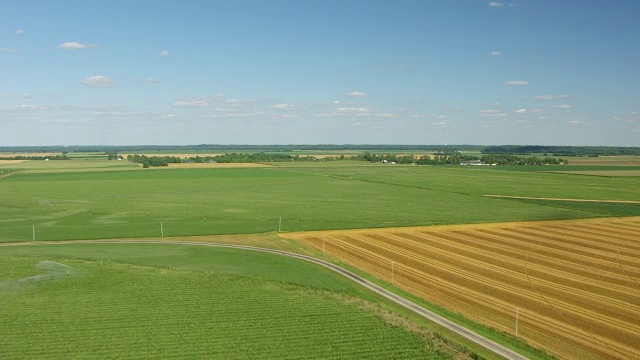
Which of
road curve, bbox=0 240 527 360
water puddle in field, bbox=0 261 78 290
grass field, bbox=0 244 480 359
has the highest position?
water puddle in field, bbox=0 261 78 290

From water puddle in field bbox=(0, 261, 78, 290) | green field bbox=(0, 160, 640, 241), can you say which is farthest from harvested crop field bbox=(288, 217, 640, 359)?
water puddle in field bbox=(0, 261, 78, 290)

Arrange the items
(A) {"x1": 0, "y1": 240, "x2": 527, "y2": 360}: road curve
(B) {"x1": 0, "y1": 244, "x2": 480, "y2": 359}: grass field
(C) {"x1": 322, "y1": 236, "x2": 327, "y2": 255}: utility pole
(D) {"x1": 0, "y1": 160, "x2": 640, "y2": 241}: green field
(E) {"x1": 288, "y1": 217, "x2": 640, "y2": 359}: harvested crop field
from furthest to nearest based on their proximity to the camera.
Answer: (D) {"x1": 0, "y1": 160, "x2": 640, "y2": 241}: green field
(C) {"x1": 322, "y1": 236, "x2": 327, "y2": 255}: utility pole
(E) {"x1": 288, "y1": 217, "x2": 640, "y2": 359}: harvested crop field
(A) {"x1": 0, "y1": 240, "x2": 527, "y2": 360}: road curve
(B) {"x1": 0, "y1": 244, "x2": 480, "y2": 359}: grass field

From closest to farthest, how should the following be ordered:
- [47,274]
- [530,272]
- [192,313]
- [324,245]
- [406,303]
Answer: [192,313] → [406,303] → [47,274] → [530,272] → [324,245]

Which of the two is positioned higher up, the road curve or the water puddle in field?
the water puddle in field

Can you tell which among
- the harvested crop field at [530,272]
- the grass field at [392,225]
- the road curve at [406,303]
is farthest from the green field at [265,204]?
the road curve at [406,303]

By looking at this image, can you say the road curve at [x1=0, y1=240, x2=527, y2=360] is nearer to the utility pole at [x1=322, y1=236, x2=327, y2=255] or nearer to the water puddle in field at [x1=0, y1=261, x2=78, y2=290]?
the utility pole at [x1=322, y1=236, x2=327, y2=255]

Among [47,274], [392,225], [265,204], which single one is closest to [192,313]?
[47,274]

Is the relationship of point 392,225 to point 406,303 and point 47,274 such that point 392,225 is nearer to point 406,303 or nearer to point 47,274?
point 406,303
